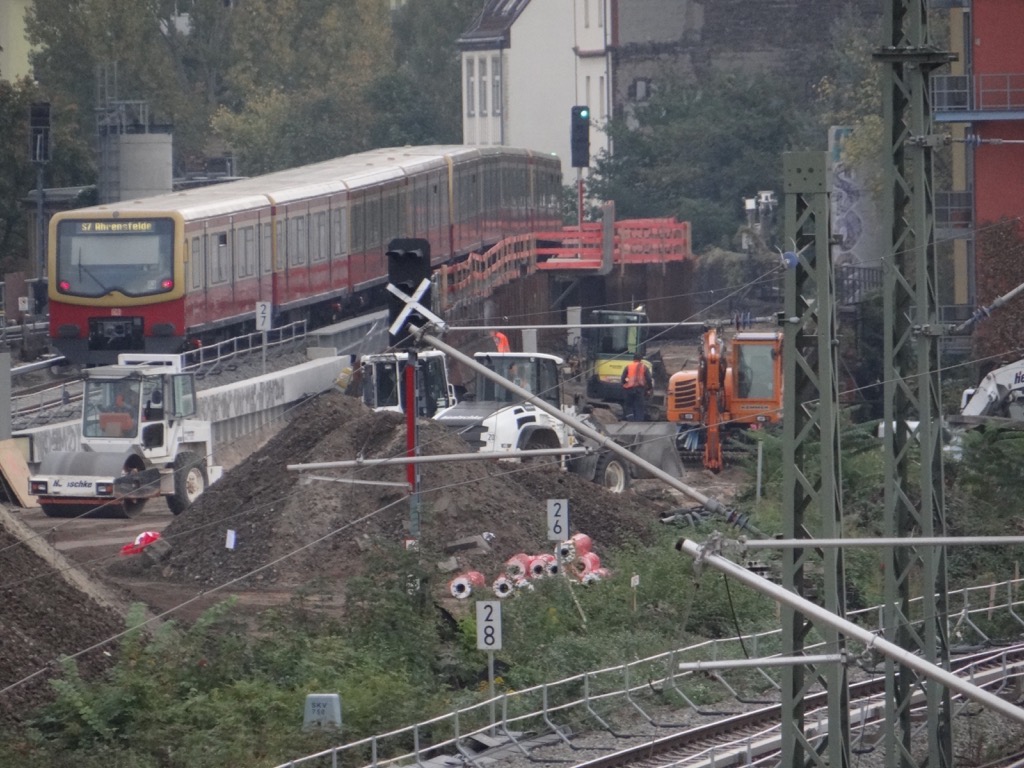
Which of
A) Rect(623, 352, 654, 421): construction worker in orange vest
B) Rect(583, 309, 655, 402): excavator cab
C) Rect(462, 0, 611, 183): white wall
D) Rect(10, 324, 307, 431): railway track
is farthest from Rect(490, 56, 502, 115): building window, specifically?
Rect(623, 352, 654, 421): construction worker in orange vest

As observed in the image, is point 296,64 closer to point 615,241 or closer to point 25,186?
point 25,186

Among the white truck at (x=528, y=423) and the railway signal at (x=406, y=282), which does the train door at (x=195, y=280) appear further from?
the railway signal at (x=406, y=282)

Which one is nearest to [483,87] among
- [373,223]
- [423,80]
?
[423,80]

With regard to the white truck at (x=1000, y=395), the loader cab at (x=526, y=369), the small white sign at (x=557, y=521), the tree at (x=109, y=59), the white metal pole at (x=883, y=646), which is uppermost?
the tree at (x=109, y=59)

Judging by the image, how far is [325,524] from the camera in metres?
26.9

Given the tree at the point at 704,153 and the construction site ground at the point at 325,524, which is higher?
the tree at the point at 704,153

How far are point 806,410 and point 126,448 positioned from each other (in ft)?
63.5

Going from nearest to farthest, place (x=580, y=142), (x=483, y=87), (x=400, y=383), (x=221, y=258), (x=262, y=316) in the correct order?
1. (x=400, y=383)
2. (x=262, y=316)
3. (x=221, y=258)
4. (x=580, y=142)
5. (x=483, y=87)

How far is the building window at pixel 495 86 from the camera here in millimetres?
80500

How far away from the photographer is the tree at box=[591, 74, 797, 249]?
2589 inches

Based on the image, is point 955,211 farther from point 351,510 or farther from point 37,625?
point 37,625

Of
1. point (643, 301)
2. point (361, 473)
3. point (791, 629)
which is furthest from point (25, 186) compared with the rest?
point (791, 629)

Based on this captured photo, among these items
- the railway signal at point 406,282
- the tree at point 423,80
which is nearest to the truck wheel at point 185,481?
the railway signal at point 406,282

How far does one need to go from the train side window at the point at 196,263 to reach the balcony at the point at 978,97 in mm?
14048
